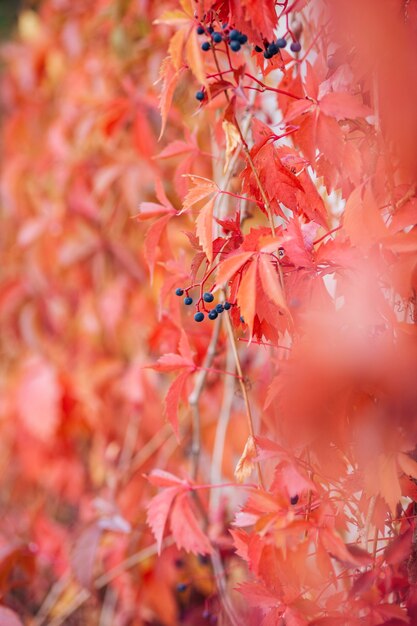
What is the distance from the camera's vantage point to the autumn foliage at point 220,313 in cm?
70

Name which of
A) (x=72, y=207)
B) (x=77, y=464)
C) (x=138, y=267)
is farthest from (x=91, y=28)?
(x=77, y=464)

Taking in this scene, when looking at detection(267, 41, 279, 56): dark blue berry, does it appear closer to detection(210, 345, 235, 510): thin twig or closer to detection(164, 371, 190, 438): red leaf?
detection(164, 371, 190, 438): red leaf

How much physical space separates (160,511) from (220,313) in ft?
0.98

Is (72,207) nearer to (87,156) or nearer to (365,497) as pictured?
(87,156)

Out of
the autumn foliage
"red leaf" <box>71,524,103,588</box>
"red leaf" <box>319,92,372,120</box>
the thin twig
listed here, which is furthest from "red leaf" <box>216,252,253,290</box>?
"red leaf" <box>71,524,103,588</box>

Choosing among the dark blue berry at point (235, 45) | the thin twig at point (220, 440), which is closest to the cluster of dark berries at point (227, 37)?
the dark blue berry at point (235, 45)

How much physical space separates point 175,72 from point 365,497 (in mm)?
561

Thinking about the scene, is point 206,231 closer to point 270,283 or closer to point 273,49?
point 270,283

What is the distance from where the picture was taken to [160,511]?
0.88 meters

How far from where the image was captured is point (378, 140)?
73 cm

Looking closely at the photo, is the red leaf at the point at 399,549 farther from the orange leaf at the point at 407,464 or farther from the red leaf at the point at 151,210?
the red leaf at the point at 151,210

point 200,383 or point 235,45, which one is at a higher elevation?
point 235,45

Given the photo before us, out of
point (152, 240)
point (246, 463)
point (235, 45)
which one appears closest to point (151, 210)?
point (152, 240)

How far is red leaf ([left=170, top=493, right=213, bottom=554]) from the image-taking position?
2.95 feet
